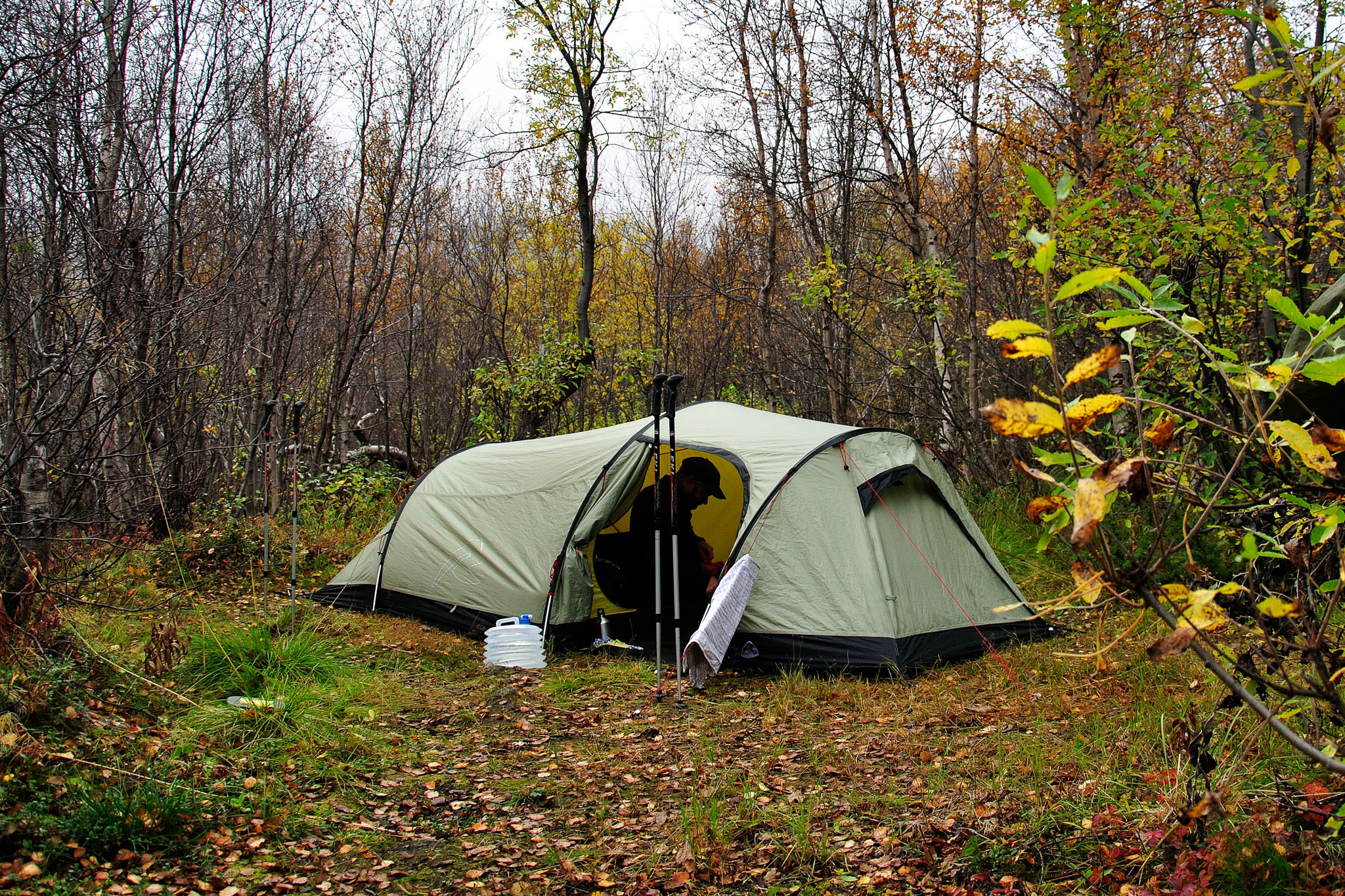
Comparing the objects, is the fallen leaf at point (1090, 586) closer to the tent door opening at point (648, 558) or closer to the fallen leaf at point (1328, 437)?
the fallen leaf at point (1328, 437)

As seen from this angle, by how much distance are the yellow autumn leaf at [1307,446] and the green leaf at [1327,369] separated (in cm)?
8

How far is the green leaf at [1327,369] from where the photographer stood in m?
1.30

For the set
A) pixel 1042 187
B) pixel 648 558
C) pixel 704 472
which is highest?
pixel 1042 187

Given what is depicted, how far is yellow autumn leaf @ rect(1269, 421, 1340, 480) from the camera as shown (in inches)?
52.2

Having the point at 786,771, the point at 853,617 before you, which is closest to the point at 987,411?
the point at 786,771

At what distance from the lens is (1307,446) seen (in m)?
1.34

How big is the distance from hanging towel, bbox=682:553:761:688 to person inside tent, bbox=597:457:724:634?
935mm

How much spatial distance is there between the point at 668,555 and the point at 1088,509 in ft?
18.3

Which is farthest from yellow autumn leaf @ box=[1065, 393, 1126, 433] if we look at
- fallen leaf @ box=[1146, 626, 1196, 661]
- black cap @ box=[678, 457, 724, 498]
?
black cap @ box=[678, 457, 724, 498]

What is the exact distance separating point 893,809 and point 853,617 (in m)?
1.94

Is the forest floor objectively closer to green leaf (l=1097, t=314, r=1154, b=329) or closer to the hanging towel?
the hanging towel

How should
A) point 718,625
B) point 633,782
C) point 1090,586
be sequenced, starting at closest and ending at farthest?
1. point 1090,586
2. point 633,782
3. point 718,625

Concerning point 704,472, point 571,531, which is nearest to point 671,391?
point 571,531

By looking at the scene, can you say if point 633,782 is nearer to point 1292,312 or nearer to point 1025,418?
point 1025,418
